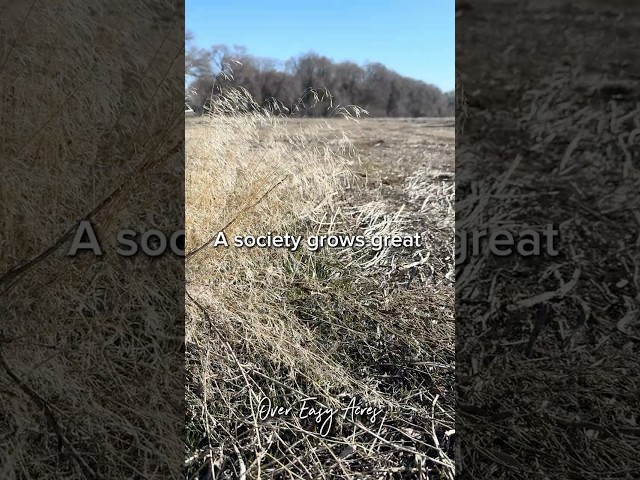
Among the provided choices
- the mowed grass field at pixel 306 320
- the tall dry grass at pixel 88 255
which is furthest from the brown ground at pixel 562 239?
the tall dry grass at pixel 88 255

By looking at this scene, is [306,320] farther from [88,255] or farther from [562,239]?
[562,239]

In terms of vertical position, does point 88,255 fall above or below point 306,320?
above

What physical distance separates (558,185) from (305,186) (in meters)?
0.91

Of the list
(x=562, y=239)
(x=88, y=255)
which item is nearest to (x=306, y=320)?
(x=88, y=255)

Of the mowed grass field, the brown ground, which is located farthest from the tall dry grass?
the brown ground

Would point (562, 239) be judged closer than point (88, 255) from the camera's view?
No

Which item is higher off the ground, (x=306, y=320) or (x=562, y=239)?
(x=562, y=239)

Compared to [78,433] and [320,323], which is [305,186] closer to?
[320,323]

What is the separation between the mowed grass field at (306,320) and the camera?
5.32 feet

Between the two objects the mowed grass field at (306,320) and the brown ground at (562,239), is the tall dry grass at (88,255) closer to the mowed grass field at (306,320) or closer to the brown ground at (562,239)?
the mowed grass field at (306,320)

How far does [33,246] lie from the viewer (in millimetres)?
1693

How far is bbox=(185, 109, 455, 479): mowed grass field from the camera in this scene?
162 centimetres

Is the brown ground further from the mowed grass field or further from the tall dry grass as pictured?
the tall dry grass

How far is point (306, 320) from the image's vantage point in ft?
6.62
